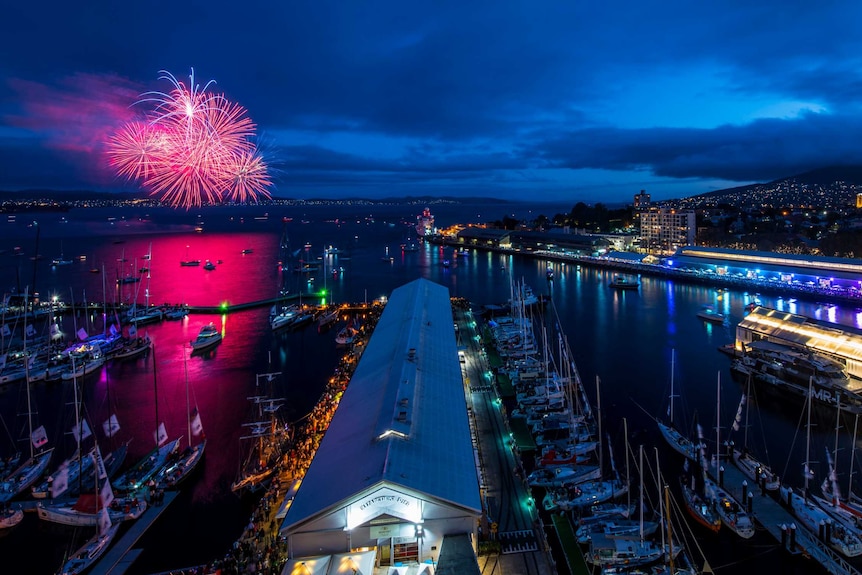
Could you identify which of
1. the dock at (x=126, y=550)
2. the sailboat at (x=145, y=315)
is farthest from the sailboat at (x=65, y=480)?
the sailboat at (x=145, y=315)

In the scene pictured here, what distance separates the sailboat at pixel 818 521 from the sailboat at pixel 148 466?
436 inches

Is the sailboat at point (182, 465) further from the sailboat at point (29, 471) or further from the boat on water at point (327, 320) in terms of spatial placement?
the boat on water at point (327, 320)

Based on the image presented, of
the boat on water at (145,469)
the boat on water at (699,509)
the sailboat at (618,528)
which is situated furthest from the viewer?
the boat on water at (145,469)

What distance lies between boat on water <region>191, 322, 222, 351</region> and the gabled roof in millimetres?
9164

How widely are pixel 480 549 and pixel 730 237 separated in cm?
4800

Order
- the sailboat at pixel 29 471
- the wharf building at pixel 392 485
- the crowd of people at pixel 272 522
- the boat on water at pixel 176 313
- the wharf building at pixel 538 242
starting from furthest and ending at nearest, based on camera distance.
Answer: the wharf building at pixel 538 242
the boat on water at pixel 176 313
the sailboat at pixel 29 471
the crowd of people at pixel 272 522
the wharf building at pixel 392 485

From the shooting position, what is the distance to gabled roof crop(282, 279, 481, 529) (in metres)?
6.57

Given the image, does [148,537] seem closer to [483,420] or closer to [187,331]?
[483,420]

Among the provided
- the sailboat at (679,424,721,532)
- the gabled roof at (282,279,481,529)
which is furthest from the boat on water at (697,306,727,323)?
the gabled roof at (282,279,481,529)

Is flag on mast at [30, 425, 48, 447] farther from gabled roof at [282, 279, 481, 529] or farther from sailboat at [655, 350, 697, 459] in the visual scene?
sailboat at [655, 350, 697, 459]

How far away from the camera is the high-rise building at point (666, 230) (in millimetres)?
40688

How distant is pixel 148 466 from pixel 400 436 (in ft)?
19.5

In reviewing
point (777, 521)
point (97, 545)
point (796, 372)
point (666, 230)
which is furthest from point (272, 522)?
point (666, 230)

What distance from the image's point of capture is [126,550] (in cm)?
821
